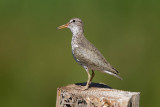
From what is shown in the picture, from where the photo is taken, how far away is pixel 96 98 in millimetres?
5855

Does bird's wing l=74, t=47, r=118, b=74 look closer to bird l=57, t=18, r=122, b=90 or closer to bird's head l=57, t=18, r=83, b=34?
bird l=57, t=18, r=122, b=90

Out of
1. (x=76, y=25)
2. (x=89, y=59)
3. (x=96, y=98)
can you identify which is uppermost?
(x=76, y=25)

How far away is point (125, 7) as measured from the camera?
9797 mm

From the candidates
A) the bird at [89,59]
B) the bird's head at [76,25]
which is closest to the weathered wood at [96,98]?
the bird at [89,59]

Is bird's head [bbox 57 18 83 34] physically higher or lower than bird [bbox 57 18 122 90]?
higher

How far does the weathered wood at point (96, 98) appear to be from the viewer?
5748 mm

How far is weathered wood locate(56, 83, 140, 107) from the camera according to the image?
575 cm

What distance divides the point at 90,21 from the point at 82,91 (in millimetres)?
3804

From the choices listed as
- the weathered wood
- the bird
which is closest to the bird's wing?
the bird

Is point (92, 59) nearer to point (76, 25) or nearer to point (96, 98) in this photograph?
point (76, 25)

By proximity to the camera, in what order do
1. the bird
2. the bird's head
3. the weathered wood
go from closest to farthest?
the weathered wood < the bird < the bird's head

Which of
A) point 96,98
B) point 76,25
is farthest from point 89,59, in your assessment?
point 96,98

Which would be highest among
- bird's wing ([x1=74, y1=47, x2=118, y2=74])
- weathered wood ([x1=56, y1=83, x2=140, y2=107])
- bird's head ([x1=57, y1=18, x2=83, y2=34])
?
bird's head ([x1=57, y1=18, x2=83, y2=34])

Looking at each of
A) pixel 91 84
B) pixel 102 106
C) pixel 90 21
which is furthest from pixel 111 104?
pixel 90 21
